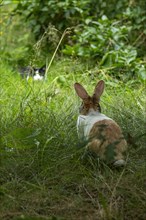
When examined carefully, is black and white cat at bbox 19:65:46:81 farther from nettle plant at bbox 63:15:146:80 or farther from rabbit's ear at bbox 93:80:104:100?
rabbit's ear at bbox 93:80:104:100

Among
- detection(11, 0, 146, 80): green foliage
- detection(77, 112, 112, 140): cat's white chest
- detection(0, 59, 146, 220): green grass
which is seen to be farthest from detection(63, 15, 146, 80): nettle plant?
detection(77, 112, 112, 140): cat's white chest

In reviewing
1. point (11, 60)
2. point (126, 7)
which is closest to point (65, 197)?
point (11, 60)

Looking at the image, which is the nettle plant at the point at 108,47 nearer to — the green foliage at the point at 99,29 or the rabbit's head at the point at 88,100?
the green foliage at the point at 99,29

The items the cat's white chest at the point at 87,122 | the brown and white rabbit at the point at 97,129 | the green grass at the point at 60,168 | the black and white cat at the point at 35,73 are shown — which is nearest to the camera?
the green grass at the point at 60,168

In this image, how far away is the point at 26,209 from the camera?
10.9 ft

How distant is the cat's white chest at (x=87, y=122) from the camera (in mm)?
3972

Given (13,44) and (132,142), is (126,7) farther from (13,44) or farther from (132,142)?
(132,142)

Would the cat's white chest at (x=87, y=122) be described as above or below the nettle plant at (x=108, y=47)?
above

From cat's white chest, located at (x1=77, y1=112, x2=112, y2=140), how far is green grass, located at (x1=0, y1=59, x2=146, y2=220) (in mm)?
81

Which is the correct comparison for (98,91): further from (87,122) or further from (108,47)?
(108,47)

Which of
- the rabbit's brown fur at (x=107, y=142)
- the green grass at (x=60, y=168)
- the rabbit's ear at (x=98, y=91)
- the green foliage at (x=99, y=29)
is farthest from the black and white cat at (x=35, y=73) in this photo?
the rabbit's brown fur at (x=107, y=142)

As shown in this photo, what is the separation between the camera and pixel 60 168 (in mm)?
3805

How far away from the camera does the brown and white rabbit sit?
3.74 metres

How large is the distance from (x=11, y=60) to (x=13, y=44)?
1011mm
